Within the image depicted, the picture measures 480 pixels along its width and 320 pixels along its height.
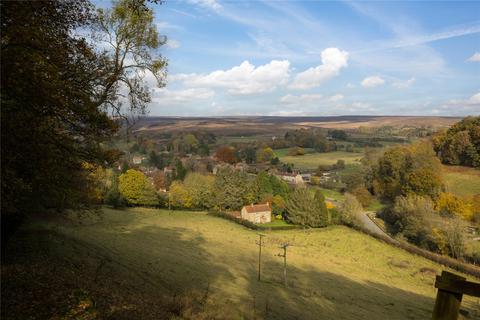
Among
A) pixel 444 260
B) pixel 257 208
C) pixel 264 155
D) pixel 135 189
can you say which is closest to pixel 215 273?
pixel 444 260

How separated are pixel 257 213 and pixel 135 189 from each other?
2138 centimetres

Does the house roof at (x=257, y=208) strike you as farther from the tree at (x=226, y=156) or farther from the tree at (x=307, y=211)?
the tree at (x=226, y=156)

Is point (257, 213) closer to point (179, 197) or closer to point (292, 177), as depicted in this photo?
point (179, 197)

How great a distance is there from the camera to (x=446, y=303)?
3820 mm

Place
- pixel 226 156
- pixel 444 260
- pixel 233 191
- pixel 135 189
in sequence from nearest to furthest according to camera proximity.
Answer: pixel 444 260 → pixel 135 189 → pixel 233 191 → pixel 226 156

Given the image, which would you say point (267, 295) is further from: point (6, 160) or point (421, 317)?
point (6, 160)

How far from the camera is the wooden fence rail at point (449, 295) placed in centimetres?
368

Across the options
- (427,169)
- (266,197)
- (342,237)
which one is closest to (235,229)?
(342,237)

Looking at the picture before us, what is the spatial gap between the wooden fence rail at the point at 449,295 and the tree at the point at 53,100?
326 inches

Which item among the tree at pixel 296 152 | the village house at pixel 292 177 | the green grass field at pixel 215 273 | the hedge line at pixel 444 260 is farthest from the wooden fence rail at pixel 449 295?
the tree at pixel 296 152

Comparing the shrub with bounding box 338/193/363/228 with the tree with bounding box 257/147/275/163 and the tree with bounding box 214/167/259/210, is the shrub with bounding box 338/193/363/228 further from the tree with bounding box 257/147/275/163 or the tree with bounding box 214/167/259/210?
the tree with bounding box 257/147/275/163

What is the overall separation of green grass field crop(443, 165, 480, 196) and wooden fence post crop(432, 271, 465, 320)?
230 ft

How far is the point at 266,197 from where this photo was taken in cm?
6756

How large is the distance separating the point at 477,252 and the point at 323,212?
21511mm
